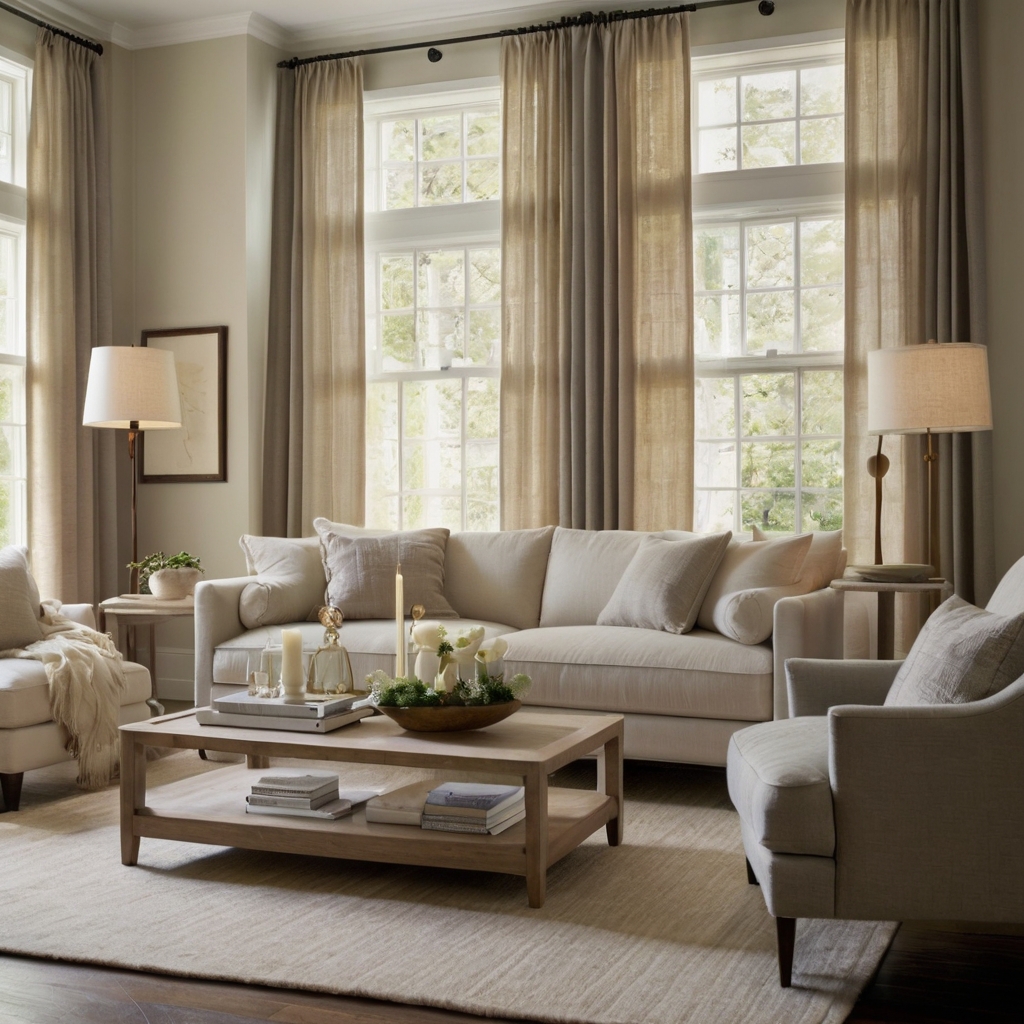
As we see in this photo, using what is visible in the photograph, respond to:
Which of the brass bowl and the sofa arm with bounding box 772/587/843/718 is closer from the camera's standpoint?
the brass bowl

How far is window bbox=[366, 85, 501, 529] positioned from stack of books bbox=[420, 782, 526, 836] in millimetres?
2914

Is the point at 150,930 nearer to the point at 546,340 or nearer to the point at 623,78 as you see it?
the point at 546,340

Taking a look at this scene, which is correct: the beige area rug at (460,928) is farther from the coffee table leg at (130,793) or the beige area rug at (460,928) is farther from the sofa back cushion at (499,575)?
the sofa back cushion at (499,575)

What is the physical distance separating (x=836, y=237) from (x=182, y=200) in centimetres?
327

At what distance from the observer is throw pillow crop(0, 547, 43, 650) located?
4.25m

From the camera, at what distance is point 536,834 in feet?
9.32

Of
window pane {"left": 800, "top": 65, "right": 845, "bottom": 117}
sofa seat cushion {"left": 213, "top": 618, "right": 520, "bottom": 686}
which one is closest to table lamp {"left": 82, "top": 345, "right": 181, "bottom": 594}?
sofa seat cushion {"left": 213, "top": 618, "right": 520, "bottom": 686}

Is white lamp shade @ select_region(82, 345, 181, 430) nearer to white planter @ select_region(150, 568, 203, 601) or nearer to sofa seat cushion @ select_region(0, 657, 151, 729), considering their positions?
white planter @ select_region(150, 568, 203, 601)

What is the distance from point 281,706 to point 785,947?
148cm

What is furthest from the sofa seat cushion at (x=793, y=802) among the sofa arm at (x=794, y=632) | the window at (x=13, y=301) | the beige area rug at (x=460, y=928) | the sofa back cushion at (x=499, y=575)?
the window at (x=13, y=301)

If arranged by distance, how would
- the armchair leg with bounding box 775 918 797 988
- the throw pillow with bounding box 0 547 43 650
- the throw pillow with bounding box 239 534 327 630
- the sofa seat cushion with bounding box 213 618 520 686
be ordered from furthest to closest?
the throw pillow with bounding box 239 534 327 630, the sofa seat cushion with bounding box 213 618 520 686, the throw pillow with bounding box 0 547 43 650, the armchair leg with bounding box 775 918 797 988

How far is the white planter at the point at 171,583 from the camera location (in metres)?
Result: 5.06

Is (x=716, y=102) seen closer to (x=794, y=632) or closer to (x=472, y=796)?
(x=794, y=632)

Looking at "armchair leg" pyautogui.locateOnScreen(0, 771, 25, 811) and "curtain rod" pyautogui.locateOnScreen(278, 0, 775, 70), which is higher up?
"curtain rod" pyautogui.locateOnScreen(278, 0, 775, 70)
